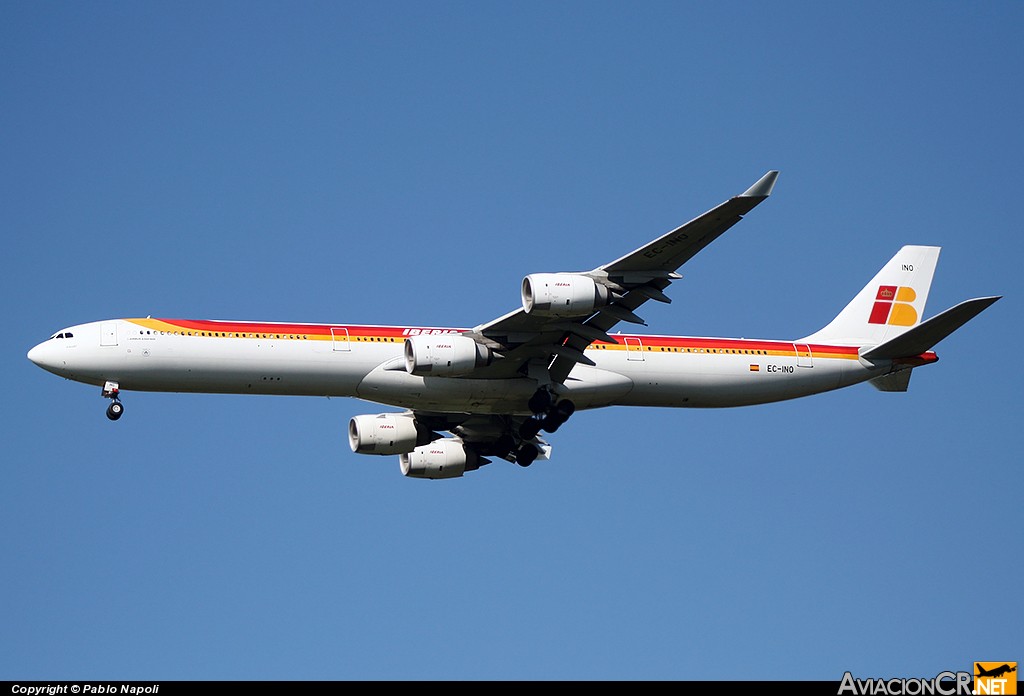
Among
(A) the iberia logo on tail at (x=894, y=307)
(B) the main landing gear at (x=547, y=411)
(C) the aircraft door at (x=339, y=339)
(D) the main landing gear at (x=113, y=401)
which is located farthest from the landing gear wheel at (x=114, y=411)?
(A) the iberia logo on tail at (x=894, y=307)

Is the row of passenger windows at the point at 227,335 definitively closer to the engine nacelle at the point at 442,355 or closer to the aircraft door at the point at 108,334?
the aircraft door at the point at 108,334

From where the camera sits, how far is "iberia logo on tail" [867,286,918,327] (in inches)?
2299

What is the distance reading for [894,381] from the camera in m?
56.0

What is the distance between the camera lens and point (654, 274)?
4638 cm

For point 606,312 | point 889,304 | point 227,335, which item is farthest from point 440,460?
point 889,304

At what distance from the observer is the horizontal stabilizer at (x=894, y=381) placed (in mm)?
55625

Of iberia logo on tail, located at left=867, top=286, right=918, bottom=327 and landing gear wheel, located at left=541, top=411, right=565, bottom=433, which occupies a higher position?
iberia logo on tail, located at left=867, top=286, right=918, bottom=327

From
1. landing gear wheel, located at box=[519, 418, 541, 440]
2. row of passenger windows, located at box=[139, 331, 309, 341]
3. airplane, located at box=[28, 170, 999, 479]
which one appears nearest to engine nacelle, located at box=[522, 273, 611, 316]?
airplane, located at box=[28, 170, 999, 479]

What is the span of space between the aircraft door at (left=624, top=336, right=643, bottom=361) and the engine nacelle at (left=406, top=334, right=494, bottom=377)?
6.27 meters

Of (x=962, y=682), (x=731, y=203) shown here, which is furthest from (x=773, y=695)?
(x=731, y=203)

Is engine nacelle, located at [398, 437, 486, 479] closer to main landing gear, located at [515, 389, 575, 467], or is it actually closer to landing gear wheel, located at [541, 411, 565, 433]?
main landing gear, located at [515, 389, 575, 467]

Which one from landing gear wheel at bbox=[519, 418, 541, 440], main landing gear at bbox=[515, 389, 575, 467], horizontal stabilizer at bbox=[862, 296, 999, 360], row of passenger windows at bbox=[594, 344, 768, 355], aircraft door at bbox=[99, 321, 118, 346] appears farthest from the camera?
landing gear wheel at bbox=[519, 418, 541, 440]

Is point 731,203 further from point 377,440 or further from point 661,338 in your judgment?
point 377,440

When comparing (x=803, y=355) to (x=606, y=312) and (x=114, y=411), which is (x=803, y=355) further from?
(x=114, y=411)
